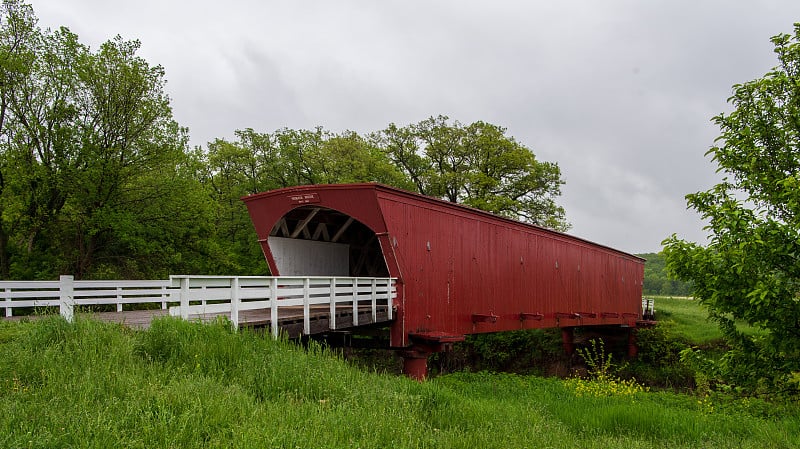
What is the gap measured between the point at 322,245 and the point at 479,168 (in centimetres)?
2039

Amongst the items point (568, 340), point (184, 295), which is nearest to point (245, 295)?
point (184, 295)

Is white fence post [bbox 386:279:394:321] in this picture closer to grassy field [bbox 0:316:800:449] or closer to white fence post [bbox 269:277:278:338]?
white fence post [bbox 269:277:278:338]

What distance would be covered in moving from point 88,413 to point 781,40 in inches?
460

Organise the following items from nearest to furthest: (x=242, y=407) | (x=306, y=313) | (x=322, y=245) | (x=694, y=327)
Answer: (x=242, y=407) < (x=306, y=313) < (x=322, y=245) < (x=694, y=327)

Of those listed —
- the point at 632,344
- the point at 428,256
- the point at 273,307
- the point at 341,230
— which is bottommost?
the point at 632,344

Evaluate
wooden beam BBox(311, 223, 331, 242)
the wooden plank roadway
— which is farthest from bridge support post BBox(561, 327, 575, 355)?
the wooden plank roadway

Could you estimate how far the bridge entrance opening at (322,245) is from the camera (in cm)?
1484

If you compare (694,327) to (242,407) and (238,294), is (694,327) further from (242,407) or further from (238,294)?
(242,407)

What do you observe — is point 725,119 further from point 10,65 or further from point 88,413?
point 10,65

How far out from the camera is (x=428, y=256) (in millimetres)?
13789

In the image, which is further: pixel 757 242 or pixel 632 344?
pixel 632 344

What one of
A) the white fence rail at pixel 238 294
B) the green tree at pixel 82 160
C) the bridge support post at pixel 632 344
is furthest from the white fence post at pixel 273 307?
the bridge support post at pixel 632 344

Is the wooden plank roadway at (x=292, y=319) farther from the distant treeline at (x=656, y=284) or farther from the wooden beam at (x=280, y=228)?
the distant treeline at (x=656, y=284)

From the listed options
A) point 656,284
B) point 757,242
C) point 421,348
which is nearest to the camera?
point 757,242
